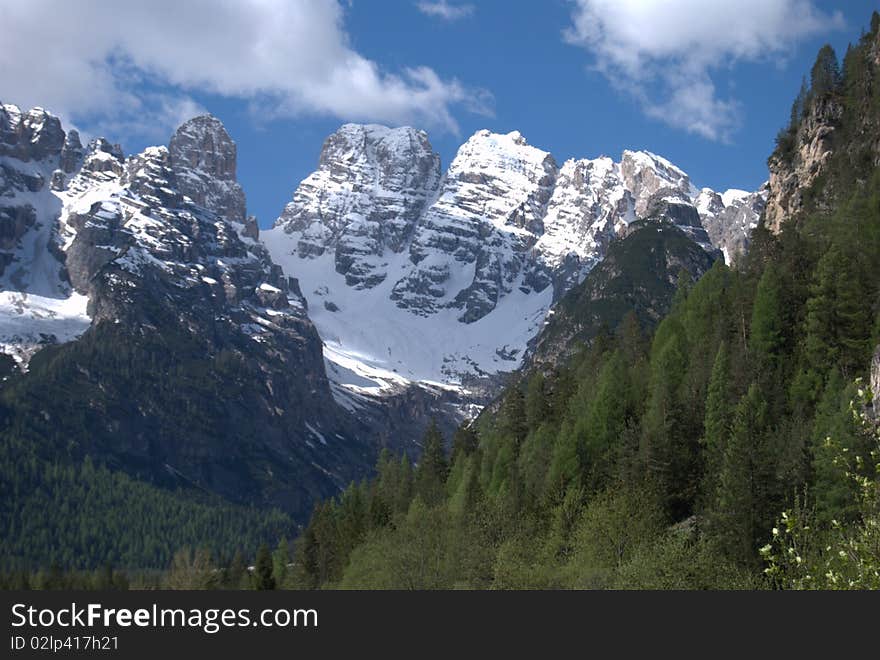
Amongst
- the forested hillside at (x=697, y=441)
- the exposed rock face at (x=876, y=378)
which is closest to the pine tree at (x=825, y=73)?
the forested hillside at (x=697, y=441)

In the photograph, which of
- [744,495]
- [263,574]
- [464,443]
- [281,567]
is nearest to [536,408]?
[464,443]

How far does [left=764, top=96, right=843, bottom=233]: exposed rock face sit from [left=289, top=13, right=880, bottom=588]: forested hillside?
1.01 feet

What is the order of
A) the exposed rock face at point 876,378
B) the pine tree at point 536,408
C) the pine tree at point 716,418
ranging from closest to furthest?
the exposed rock face at point 876,378, the pine tree at point 716,418, the pine tree at point 536,408

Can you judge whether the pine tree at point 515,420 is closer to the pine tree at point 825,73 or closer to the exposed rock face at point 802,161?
the exposed rock face at point 802,161

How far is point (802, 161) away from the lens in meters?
146

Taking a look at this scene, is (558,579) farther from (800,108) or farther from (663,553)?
(800,108)

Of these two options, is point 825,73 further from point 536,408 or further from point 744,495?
point 744,495

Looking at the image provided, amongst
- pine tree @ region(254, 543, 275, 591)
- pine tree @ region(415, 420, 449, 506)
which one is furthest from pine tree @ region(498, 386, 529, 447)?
pine tree @ region(254, 543, 275, 591)

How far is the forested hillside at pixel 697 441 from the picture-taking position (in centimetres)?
7394

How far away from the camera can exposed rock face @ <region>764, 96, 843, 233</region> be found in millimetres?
139875

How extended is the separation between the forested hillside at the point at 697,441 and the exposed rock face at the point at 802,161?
0.31 meters

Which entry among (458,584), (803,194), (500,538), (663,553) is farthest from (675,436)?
(803,194)

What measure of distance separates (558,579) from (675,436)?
31.3 m

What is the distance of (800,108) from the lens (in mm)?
154375
